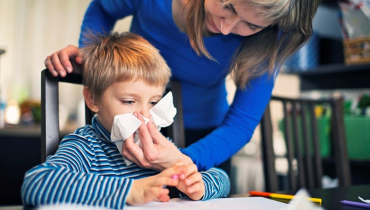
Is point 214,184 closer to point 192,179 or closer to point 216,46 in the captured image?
point 192,179

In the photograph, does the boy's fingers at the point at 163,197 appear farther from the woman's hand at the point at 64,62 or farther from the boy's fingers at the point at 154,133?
the woman's hand at the point at 64,62

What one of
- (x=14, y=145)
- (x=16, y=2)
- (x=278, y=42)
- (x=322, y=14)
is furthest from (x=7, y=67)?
(x=278, y=42)

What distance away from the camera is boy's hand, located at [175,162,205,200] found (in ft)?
2.27

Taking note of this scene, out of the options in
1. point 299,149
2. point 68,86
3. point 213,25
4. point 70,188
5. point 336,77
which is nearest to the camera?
point 70,188

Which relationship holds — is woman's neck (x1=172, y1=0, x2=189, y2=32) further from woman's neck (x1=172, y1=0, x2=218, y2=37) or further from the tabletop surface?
the tabletop surface

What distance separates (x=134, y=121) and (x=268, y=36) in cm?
47

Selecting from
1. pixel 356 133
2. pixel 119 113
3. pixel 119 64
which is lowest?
Answer: pixel 356 133

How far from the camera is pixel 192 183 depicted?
711 mm

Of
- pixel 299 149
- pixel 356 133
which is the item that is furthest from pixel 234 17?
pixel 356 133

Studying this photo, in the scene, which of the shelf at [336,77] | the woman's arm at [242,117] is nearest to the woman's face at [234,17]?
the woman's arm at [242,117]

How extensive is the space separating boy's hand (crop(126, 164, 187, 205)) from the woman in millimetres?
218

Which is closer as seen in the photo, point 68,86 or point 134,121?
point 134,121

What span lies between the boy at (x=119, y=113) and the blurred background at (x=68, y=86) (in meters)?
0.86

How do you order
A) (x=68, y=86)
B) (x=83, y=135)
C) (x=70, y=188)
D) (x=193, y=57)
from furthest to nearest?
(x=68, y=86) < (x=193, y=57) < (x=83, y=135) < (x=70, y=188)
